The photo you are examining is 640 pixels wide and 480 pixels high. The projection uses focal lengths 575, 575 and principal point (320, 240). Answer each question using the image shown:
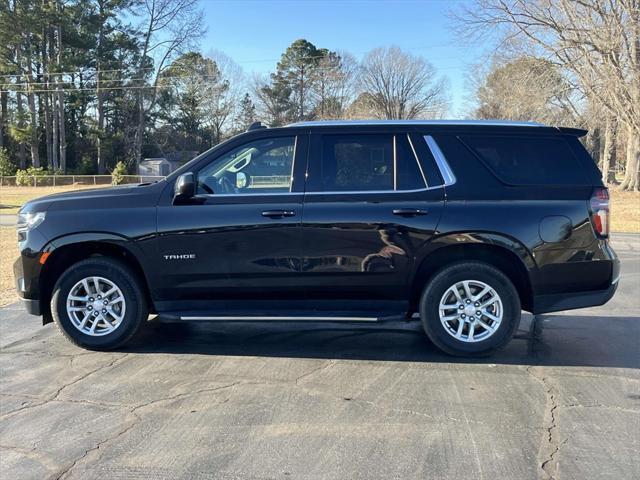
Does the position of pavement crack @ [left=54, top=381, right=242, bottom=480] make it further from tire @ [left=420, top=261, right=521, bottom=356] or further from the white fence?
the white fence

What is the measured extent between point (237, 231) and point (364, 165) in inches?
49.2

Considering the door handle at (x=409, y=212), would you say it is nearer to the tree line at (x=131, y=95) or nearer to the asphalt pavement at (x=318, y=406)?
the asphalt pavement at (x=318, y=406)

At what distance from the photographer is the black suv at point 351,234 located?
16.1ft

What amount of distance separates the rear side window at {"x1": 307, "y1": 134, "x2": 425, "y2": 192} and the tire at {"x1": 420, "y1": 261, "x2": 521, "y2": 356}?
0.87 meters

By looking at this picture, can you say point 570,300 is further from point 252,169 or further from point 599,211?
point 252,169

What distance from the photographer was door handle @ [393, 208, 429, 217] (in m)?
4.89

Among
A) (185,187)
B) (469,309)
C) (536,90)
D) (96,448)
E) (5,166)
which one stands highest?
(536,90)

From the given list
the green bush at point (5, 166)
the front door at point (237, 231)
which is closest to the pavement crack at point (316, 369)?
the front door at point (237, 231)

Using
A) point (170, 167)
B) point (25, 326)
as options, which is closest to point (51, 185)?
point (170, 167)

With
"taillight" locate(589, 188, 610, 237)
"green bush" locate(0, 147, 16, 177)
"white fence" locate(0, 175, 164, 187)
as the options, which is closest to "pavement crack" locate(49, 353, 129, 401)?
"taillight" locate(589, 188, 610, 237)

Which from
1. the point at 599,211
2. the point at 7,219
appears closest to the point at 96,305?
the point at 599,211

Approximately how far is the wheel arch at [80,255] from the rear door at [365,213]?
1528 mm

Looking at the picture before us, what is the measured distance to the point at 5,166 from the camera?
5225 cm

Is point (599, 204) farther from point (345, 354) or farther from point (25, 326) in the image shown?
point (25, 326)
